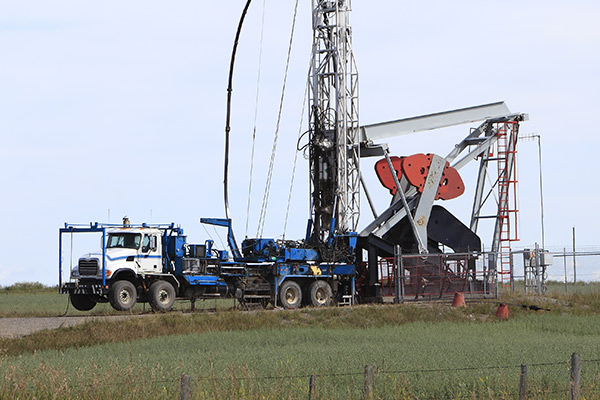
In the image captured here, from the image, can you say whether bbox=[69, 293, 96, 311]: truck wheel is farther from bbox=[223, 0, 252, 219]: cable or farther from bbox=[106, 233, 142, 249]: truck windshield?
bbox=[223, 0, 252, 219]: cable

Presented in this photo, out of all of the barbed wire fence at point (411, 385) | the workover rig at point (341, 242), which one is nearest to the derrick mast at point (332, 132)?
the workover rig at point (341, 242)

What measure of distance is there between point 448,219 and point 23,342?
59.3 feet

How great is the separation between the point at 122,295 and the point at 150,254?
1.62 metres

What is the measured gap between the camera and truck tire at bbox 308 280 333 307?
32.7 metres

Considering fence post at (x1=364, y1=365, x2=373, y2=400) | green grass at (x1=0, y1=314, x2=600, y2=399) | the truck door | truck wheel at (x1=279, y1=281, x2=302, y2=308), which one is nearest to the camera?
fence post at (x1=364, y1=365, x2=373, y2=400)

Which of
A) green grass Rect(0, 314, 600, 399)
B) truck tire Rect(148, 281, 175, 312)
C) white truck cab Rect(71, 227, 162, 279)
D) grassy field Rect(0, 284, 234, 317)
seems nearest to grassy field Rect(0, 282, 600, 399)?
green grass Rect(0, 314, 600, 399)

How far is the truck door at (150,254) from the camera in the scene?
3011cm

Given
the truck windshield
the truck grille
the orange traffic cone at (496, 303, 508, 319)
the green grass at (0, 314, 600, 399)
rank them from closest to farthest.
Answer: the green grass at (0, 314, 600, 399) → the truck grille → the truck windshield → the orange traffic cone at (496, 303, 508, 319)

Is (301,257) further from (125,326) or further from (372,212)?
(125,326)

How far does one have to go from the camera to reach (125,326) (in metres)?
24.7

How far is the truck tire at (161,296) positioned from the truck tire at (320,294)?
194 inches

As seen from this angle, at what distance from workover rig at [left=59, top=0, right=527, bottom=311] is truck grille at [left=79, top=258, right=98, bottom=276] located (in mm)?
33

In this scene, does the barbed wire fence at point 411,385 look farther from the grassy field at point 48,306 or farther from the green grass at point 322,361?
the grassy field at point 48,306

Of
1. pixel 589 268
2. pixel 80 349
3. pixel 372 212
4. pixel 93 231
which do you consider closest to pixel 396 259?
pixel 372 212
